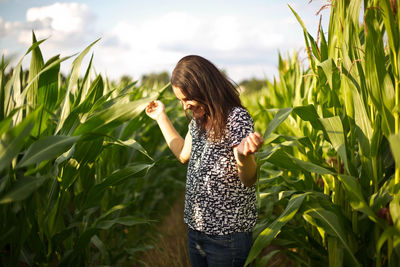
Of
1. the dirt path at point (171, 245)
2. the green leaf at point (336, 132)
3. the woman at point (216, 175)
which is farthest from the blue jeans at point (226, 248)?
the dirt path at point (171, 245)

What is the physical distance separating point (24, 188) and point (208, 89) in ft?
2.34

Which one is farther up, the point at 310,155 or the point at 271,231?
the point at 310,155

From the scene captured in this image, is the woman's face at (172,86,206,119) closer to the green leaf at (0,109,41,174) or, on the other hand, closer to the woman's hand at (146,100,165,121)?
the woman's hand at (146,100,165,121)

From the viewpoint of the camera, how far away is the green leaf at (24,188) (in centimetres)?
96

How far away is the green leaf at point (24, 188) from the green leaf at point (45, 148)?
6 cm

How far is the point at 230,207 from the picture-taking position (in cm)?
132

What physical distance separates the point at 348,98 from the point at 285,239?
73 cm

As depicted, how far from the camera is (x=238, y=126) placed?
128 centimetres

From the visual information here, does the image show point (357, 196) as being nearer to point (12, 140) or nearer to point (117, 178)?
point (117, 178)

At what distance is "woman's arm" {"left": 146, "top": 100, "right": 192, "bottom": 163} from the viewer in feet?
5.16

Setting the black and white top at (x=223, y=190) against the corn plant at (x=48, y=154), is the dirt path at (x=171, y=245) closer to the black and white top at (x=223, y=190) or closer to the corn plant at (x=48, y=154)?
the corn plant at (x=48, y=154)

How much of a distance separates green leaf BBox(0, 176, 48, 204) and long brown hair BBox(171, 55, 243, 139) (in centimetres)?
61

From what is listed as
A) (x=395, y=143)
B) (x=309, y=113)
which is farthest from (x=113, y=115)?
(x=395, y=143)

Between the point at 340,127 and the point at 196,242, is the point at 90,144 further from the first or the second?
the point at 340,127
